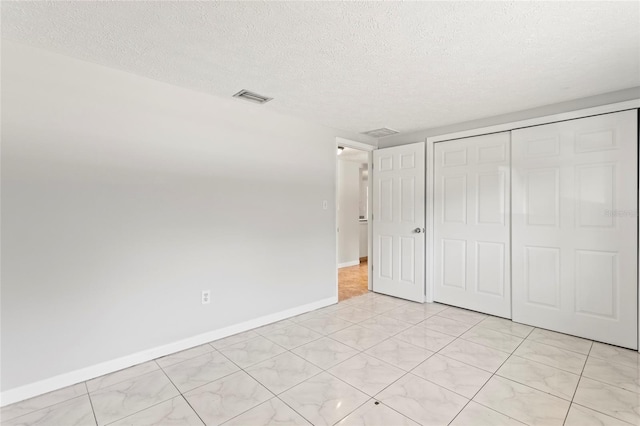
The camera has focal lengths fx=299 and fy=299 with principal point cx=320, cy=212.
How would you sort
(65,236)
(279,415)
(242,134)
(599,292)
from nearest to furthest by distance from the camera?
1. (279,415)
2. (65,236)
3. (599,292)
4. (242,134)

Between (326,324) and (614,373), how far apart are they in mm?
2301

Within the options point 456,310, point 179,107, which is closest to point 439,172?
point 456,310

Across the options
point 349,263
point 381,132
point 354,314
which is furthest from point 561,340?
point 349,263

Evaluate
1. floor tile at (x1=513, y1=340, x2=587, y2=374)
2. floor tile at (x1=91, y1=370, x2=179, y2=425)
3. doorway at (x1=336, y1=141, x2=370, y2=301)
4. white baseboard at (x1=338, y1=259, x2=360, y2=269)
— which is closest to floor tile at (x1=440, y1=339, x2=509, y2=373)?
floor tile at (x1=513, y1=340, x2=587, y2=374)

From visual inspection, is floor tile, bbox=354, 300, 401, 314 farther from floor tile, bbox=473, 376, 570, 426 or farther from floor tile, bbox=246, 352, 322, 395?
floor tile, bbox=473, 376, 570, 426

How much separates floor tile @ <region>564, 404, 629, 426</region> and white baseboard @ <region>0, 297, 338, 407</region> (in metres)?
2.43

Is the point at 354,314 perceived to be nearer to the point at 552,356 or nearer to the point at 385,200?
the point at 385,200

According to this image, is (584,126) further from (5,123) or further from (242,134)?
(5,123)

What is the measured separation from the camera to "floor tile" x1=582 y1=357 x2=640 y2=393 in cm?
205

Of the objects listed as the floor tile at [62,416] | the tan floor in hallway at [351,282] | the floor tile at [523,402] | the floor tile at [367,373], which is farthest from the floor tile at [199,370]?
the tan floor in hallway at [351,282]

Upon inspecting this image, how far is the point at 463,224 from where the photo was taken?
361cm

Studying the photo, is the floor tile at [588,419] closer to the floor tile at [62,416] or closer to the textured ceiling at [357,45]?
the textured ceiling at [357,45]

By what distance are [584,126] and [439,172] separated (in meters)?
1.41

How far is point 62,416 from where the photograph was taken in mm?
1749
